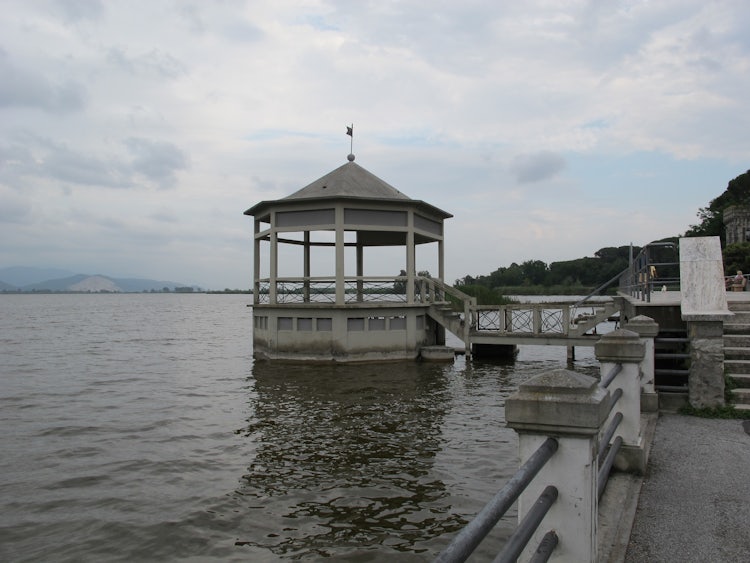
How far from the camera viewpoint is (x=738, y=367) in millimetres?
8461

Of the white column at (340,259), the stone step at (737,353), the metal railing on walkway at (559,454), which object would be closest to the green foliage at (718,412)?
the stone step at (737,353)

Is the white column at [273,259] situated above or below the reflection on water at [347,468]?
above

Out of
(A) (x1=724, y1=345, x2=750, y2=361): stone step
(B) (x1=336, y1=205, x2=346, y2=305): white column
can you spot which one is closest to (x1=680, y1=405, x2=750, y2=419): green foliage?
(A) (x1=724, y1=345, x2=750, y2=361): stone step

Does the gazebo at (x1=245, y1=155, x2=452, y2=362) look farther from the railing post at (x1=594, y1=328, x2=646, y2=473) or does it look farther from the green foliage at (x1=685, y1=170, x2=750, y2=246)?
the green foliage at (x1=685, y1=170, x2=750, y2=246)

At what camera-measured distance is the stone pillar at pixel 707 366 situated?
791cm

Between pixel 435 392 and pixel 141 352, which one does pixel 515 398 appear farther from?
pixel 141 352

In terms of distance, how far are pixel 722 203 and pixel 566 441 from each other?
75958mm

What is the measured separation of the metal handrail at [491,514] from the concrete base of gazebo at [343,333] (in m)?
18.1

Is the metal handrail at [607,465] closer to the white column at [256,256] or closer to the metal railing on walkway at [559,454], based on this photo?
the metal railing on walkway at [559,454]

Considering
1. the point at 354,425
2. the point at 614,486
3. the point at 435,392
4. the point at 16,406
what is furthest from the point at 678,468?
the point at 16,406

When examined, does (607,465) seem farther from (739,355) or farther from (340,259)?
(340,259)

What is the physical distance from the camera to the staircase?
26.0ft

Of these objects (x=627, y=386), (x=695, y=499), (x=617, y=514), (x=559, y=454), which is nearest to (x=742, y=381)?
(x=627, y=386)

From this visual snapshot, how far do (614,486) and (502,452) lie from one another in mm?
4912
